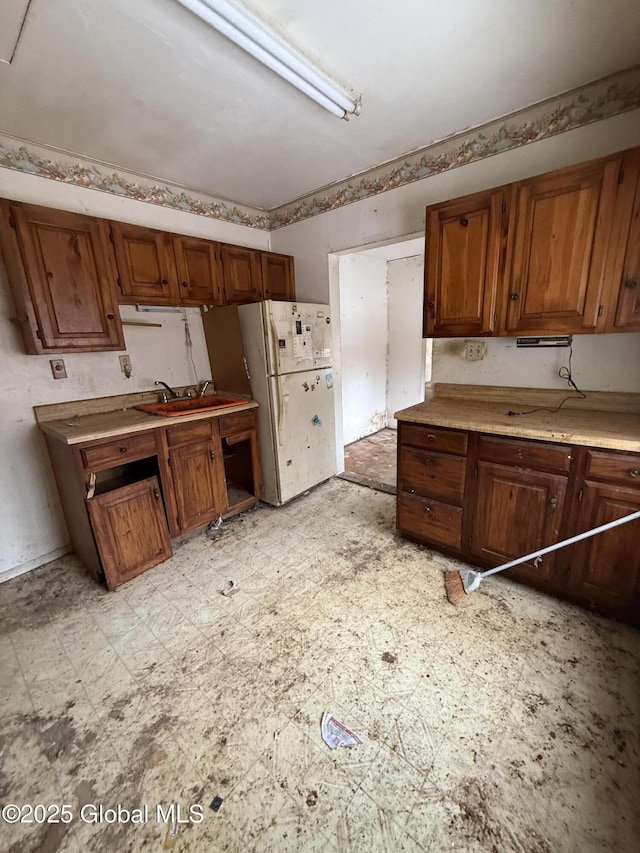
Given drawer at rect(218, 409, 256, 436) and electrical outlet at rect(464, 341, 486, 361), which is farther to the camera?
drawer at rect(218, 409, 256, 436)

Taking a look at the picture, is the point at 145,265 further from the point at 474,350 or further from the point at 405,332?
the point at 405,332

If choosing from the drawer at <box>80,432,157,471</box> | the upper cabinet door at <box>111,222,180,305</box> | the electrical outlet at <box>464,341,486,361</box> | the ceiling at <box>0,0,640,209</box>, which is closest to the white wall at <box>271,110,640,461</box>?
the ceiling at <box>0,0,640,209</box>

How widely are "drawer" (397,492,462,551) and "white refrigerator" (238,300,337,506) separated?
1038mm

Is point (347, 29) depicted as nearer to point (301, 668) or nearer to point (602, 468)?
point (602, 468)

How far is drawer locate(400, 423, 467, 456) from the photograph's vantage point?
196 cm

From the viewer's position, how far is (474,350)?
2.37 m

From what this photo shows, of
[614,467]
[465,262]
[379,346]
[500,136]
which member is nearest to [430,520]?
[614,467]

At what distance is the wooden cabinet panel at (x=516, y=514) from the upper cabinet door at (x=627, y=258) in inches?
31.4

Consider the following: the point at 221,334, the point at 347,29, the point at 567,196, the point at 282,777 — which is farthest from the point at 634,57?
the point at 282,777

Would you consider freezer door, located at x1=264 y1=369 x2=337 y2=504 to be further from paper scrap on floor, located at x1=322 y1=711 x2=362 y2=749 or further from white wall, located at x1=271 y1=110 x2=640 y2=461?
paper scrap on floor, located at x1=322 y1=711 x2=362 y2=749

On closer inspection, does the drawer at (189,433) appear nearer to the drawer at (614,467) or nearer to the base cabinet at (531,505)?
the base cabinet at (531,505)

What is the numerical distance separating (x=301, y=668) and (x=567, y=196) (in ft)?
8.29

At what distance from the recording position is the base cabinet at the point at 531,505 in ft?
5.19

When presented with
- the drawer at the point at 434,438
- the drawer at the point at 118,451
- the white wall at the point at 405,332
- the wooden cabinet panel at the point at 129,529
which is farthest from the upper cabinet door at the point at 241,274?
the white wall at the point at 405,332
